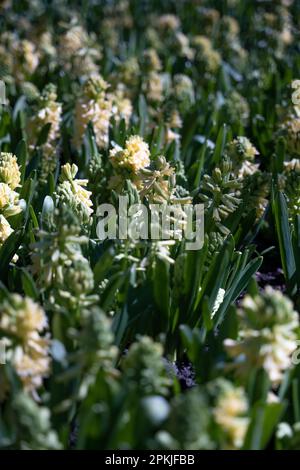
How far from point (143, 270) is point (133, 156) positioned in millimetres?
578

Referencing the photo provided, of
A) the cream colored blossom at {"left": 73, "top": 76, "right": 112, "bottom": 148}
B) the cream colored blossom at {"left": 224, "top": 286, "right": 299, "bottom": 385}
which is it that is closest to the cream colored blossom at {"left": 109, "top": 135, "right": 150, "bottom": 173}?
the cream colored blossom at {"left": 73, "top": 76, "right": 112, "bottom": 148}

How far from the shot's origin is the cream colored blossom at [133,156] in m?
2.43

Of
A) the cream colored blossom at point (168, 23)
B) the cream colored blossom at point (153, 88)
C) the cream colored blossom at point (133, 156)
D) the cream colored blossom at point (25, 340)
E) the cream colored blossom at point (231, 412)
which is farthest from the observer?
the cream colored blossom at point (168, 23)

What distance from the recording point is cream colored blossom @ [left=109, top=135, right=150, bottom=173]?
2430 mm

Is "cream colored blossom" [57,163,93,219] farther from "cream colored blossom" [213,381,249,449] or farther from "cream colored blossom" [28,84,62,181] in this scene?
"cream colored blossom" [213,381,249,449]

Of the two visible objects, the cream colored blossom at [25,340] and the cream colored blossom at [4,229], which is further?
the cream colored blossom at [4,229]

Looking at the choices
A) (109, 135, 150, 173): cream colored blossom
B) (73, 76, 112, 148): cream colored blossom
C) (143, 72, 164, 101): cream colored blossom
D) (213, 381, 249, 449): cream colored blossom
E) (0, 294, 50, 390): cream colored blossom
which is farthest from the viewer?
(143, 72, 164, 101): cream colored blossom

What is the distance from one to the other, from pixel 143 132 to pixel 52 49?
60.0 inches

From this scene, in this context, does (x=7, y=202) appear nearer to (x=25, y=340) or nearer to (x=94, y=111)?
(x=25, y=340)

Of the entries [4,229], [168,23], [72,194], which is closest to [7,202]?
[4,229]

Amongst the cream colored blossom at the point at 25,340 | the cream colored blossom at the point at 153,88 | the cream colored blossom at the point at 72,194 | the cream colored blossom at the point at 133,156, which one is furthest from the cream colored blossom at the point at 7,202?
the cream colored blossom at the point at 153,88

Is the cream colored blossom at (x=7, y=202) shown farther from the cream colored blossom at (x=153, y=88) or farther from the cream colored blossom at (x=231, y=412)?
the cream colored blossom at (x=153, y=88)
